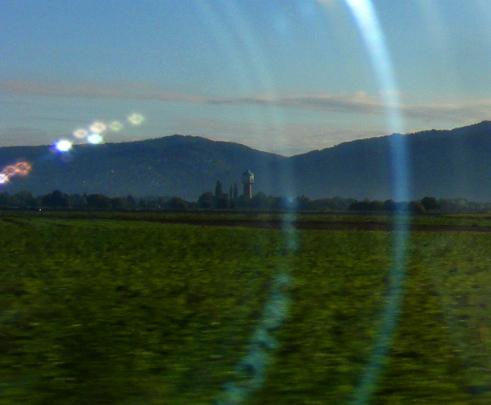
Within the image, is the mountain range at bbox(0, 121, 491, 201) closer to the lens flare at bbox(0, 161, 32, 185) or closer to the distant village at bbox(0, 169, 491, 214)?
the lens flare at bbox(0, 161, 32, 185)

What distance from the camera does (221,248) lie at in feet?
132

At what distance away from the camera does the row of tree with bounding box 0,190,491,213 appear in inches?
5330

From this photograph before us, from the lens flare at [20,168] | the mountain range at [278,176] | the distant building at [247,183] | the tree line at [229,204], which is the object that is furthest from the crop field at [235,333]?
the mountain range at [278,176]

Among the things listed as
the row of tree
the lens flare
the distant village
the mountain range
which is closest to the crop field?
the row of tree

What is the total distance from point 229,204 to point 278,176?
61.6m

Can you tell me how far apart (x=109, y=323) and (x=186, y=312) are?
201 centimetres

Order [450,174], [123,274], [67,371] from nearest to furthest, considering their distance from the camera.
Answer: [67,371] → [123,274] → [450,174]

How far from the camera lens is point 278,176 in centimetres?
19988

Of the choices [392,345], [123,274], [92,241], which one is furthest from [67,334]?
[92,241]

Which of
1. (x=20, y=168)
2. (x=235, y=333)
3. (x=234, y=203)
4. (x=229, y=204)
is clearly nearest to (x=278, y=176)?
(x=20, y=168)

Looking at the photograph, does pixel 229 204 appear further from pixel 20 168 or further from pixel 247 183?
pixel 20 168

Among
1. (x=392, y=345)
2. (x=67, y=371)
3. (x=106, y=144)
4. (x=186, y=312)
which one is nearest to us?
(x=67, y=371)

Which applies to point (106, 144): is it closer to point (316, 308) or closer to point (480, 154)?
point (480, 154)

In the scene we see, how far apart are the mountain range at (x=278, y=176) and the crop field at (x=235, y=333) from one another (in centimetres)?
15059
